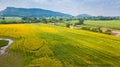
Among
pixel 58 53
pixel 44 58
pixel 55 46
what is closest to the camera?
pixel 44 58

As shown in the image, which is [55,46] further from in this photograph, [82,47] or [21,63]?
[21,63]

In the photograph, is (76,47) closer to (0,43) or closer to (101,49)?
(101,49)

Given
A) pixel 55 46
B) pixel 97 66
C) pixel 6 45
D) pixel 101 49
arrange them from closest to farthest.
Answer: pixel 97 66 → pixel 101 49 → pixel 55 46 → pixel 6 45

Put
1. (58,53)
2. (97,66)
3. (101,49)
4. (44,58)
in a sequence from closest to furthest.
→ 1. (97,66)
2. (44,58)
3. (58,53)
4. (101,49)

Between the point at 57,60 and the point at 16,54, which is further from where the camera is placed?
the point at 16,54

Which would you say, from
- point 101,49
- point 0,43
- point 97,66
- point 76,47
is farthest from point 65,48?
point 0,43

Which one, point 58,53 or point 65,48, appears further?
point 65,48

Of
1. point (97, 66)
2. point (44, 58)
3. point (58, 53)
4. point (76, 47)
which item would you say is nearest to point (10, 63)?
point (44, 58)

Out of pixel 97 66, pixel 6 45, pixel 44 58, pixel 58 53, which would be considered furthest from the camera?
pixel 6 45

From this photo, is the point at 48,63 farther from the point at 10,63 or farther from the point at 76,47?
the point at 76,47
